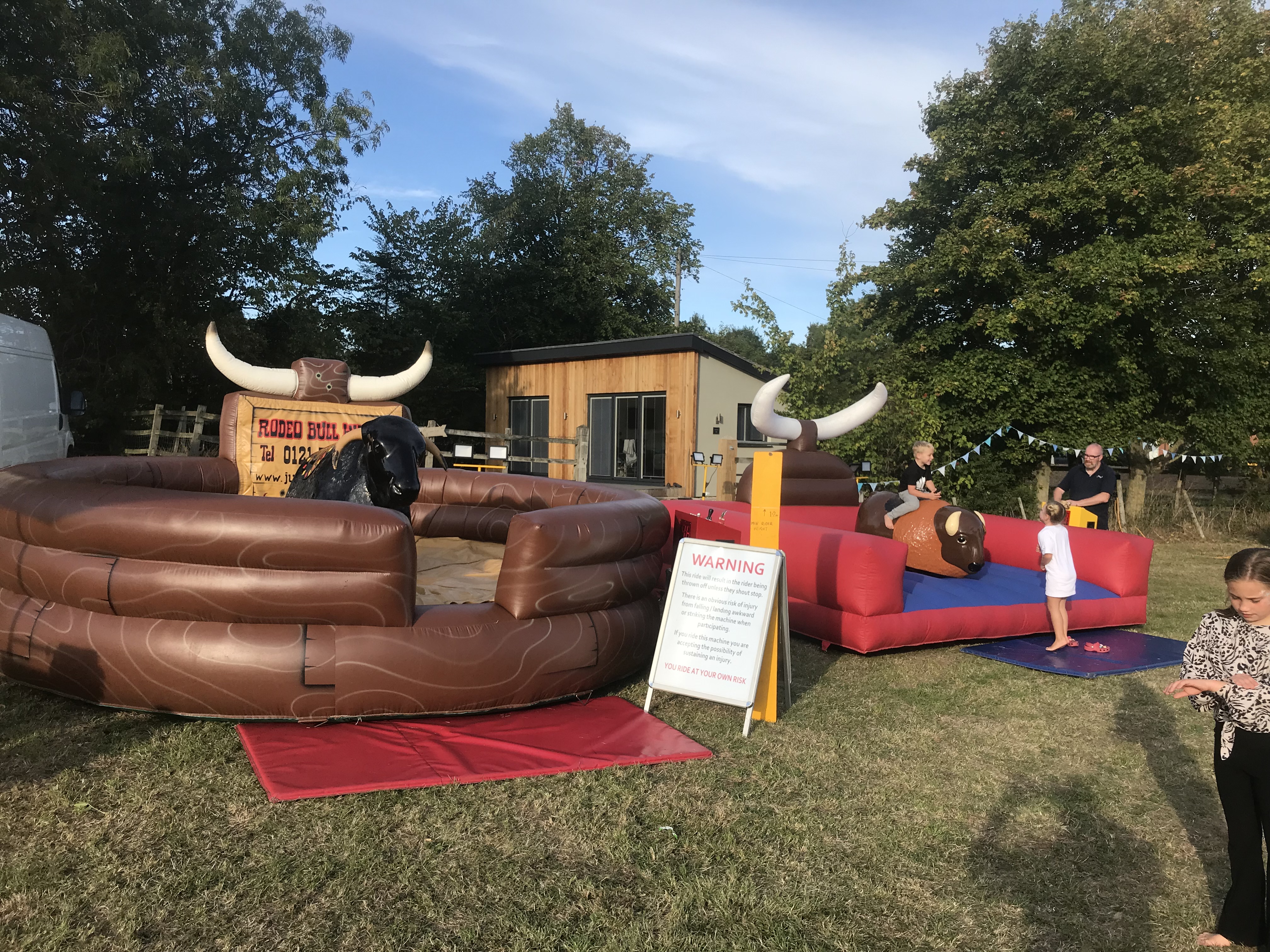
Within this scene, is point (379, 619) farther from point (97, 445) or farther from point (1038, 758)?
point (97, 445)

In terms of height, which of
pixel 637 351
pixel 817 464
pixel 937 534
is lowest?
pixel 937 534

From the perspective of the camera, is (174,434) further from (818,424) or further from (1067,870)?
(1067,870)

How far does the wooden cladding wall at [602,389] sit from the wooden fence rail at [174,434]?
21.3ft

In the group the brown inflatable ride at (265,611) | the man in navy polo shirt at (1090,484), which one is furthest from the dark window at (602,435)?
the brown inflatable ride at (265,611)

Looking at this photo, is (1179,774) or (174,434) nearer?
(1179,774)

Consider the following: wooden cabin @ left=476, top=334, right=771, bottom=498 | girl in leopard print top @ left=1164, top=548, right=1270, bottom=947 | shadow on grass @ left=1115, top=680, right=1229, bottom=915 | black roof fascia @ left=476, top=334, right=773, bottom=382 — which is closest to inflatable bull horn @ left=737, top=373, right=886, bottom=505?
shadow on grass @ left=1115, top=680, right=1229, bottom=915

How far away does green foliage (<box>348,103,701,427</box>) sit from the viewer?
25031 mm

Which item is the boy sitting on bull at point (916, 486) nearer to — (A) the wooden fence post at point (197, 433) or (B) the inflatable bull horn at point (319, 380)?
(B) the inflatable bull horn at point (319, 380)

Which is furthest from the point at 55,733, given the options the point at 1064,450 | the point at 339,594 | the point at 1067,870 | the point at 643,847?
the point at 1064,450

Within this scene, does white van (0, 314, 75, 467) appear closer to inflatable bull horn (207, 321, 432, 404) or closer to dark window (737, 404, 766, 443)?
inflatable bull horn (207, 321, 432, 404)

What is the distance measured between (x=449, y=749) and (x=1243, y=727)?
10.7ft

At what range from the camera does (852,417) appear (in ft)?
31.4

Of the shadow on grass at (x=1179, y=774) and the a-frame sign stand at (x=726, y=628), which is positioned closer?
the shadow on grass at (x=1179, y=774)

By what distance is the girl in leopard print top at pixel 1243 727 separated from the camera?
111 inches
